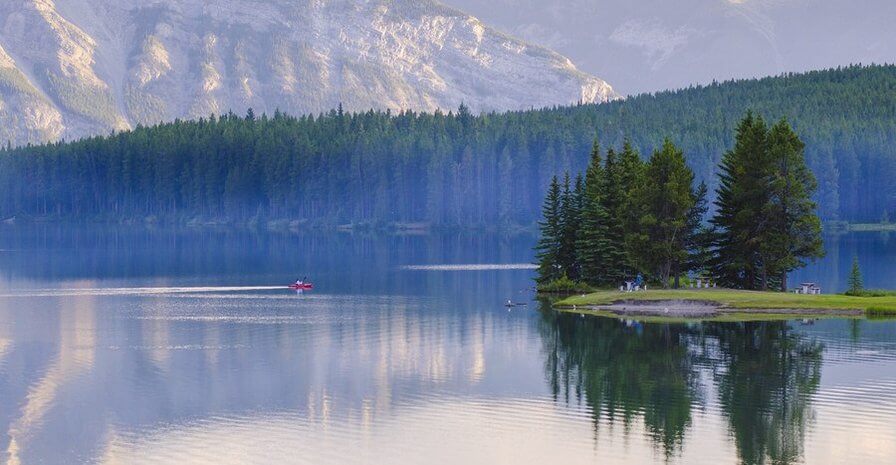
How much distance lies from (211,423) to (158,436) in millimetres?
3148

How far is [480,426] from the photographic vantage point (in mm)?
61188

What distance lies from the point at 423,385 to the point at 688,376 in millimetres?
13921

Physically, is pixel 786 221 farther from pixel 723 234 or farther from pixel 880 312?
pixel 880 312

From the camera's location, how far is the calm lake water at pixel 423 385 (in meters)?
57.2

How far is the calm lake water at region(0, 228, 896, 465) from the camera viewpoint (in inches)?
2251

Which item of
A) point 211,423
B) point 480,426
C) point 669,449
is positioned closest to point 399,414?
point 480,426

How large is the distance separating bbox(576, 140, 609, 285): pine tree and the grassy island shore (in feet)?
42.8

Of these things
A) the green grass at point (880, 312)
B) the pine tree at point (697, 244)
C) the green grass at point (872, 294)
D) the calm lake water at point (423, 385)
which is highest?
the pine tree at point (697, 244)

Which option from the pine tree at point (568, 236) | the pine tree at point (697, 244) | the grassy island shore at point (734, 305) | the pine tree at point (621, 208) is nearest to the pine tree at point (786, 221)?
the pine tree at point (697, 244)

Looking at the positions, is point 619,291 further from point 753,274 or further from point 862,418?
point 862,418

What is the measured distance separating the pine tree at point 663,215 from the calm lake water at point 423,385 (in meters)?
9.88

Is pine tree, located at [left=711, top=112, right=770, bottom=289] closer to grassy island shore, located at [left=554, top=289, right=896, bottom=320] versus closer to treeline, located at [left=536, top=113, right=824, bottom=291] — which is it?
treeline, located at [left=536, top=113, right=824, bottom=291]

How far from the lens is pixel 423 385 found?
7150 cm

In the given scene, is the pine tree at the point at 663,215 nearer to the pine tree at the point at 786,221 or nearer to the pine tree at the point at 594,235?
the pine tree at the point at 594,235
